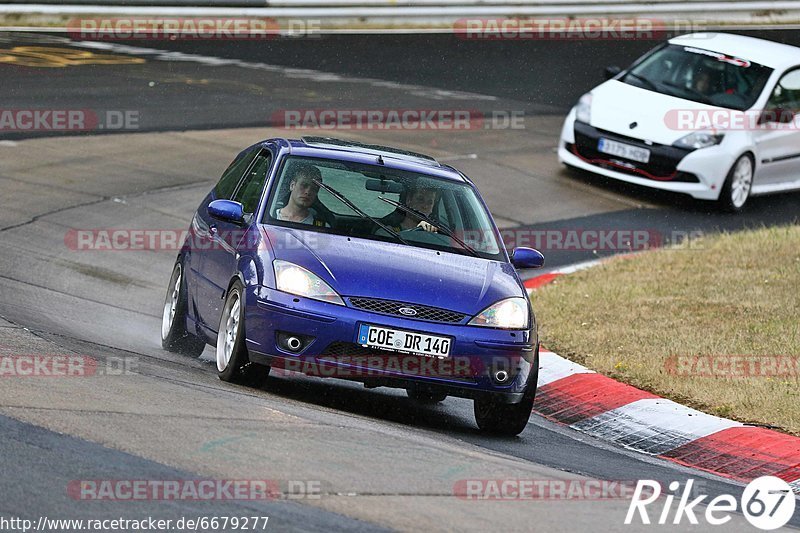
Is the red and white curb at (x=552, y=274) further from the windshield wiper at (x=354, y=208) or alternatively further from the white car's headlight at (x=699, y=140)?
the windshield wiper at (x=354, y=208)

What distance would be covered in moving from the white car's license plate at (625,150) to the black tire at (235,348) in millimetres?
9263

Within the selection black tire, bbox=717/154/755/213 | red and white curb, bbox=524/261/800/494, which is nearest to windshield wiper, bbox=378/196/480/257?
red and white curb, bbox=524/261/800/494

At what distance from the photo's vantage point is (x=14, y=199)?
13.9 m

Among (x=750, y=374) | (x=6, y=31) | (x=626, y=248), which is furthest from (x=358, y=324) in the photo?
(x=6, y=31)

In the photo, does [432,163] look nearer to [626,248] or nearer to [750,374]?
[750,374]

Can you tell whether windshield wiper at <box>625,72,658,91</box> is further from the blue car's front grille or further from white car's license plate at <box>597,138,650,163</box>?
the blue car's front grille

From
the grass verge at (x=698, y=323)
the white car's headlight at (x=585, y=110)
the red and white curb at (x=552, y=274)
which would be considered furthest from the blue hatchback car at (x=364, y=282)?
the white car's headlight at (x=585, y=110)

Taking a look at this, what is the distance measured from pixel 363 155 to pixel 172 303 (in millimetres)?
1727

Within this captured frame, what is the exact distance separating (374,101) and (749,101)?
528 centimetres

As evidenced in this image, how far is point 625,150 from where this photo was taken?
17.1 m

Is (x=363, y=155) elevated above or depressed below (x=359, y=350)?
above

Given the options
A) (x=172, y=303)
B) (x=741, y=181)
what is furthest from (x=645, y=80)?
(x=172, y=303)

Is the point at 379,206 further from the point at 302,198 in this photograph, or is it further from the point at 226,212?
the point at 226,212

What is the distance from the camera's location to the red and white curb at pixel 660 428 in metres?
8.30
